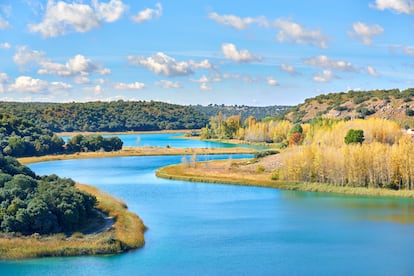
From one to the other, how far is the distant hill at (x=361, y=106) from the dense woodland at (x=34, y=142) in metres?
63.7

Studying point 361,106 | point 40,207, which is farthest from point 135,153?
point 40,207

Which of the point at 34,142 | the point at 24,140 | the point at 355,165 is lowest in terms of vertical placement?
the point at 355,165

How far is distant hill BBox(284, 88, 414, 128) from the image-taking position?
144 metres

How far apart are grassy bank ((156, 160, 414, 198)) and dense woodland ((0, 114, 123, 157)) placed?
110 feet

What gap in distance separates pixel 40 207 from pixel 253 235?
50.5 feet

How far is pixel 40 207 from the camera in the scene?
39.6 metres

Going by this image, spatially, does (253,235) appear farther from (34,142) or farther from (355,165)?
(34,142)

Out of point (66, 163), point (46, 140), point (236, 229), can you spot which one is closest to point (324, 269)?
point (236, 229)

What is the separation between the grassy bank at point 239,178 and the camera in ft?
206

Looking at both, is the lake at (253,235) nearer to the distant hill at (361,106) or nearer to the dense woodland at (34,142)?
the dense woodland at (34,142)

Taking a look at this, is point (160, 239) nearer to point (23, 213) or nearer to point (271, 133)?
point (23, 213)

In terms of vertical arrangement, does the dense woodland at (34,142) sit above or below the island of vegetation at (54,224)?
above

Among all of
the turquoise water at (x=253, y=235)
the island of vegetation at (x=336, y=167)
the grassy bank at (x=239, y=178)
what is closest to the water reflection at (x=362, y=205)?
the turquoise water at (x=253, y=235)

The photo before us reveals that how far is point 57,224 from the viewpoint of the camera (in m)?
40.8
